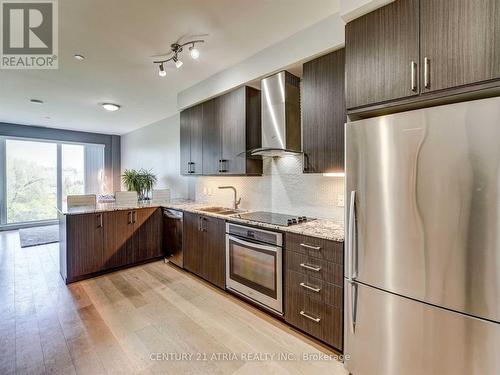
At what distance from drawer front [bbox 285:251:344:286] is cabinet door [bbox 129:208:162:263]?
2.51 metres

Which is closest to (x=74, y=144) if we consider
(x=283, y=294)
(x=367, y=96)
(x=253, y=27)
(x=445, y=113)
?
(x=253, y=27)

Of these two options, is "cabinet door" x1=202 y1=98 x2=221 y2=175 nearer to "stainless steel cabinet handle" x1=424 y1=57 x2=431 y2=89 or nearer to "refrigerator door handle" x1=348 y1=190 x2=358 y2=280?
"refrigerator door handle" x1=348 y1=190 x2=358 y2=280

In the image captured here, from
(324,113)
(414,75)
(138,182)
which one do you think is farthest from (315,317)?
(138,182)

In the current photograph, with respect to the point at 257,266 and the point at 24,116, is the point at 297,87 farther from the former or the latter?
the point at 24,116

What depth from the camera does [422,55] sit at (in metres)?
1.42

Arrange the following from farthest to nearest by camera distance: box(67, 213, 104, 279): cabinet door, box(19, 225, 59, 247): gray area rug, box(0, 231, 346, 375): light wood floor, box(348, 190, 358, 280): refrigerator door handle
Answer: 1. box(19, 225, 59, 247): gray area rug
2. box(67, 213, 104, 279): cabinet door
3. box(0, 231, 346, 375): light wood floor
4. box(348, 190, 358, 280): refrigerator door handle

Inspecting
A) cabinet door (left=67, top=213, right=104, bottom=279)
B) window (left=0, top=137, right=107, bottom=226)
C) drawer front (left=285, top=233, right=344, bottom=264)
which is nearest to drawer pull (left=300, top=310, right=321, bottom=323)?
drawer front (left=285, top=233, right=344, bottom=264)

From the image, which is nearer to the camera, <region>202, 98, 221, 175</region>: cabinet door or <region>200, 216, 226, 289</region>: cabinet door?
<region>200, 216, 226, 289</region>: cabinet door

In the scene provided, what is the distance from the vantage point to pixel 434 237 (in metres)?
1.30

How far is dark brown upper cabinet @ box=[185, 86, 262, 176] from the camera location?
295cm

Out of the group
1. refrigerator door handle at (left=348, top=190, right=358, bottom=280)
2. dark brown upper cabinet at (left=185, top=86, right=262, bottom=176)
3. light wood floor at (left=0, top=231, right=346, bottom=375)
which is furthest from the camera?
dark brown upper cabinet at (left=185, top=86, right=262, bottom=176)

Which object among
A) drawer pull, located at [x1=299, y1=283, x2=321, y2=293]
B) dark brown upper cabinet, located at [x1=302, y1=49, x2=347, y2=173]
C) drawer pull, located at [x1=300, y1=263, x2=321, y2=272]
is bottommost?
drawer pull, located at [x1=299, y1=283, x2=321, y2=293]

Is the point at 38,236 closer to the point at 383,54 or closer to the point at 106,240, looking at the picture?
the point at 106,240

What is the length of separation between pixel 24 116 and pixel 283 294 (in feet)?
21.5
